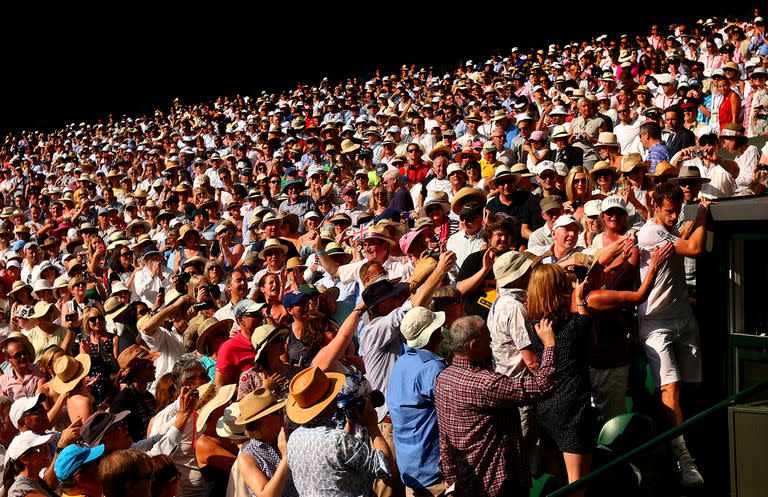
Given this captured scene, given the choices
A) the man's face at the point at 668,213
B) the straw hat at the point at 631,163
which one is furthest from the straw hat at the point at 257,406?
the straw hat at the point at 631,163

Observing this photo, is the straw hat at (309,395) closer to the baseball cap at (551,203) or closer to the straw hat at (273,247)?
the baseball cap at (551,203)

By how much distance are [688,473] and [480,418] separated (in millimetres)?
1627

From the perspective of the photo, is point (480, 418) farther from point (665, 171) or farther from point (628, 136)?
point (628, 136)

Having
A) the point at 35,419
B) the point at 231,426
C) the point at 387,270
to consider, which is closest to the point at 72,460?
the point at 231,426

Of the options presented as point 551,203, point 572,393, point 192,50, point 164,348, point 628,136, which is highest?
point 192,50

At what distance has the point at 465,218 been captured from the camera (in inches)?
337

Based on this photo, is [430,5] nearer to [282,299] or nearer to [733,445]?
[282,299]

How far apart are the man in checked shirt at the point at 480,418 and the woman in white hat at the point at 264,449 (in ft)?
3.07

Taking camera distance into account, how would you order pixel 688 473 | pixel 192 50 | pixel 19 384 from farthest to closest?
pixel 192 50, pixel 19 384, pixel 688 473

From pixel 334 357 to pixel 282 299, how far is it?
2.46 m

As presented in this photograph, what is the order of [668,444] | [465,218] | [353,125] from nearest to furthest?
[668,444]
[465,218]
[353,125]

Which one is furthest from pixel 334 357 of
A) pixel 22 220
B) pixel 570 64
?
pixel 570 64

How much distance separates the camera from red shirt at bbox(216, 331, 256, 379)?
695 cm

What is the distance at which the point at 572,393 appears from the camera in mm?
5535
